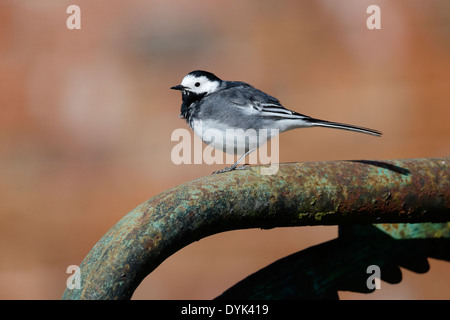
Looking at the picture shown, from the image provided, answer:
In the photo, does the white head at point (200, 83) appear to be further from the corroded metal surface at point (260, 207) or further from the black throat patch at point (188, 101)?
the corroded metal surface at point (260, 207)

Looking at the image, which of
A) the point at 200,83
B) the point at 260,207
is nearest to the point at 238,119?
the point at 200,83

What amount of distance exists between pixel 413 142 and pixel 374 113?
0.30 meters

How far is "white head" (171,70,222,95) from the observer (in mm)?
2635

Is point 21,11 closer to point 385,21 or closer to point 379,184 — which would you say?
point 385,21

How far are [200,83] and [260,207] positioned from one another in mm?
1504

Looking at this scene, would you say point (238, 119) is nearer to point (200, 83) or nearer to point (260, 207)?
point (200, 83)

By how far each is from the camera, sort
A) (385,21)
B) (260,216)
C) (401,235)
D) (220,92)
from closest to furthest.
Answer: (260,216)
(401,235)
(220,92)
(385,21)

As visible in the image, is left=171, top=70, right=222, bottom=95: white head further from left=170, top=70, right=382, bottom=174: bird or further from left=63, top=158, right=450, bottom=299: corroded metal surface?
left=63, top=158, right=450, bottom=299: corroded metal surface

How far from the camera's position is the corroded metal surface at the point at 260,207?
3.31ft

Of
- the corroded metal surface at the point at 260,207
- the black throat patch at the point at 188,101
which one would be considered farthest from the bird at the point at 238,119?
the corroded metal surface at the point at 260,207

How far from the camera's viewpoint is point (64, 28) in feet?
12.3

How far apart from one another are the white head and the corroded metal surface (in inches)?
52.4

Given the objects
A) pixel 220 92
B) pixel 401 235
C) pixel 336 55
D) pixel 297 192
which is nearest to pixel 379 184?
pixel 297 192

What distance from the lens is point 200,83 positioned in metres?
2.65
